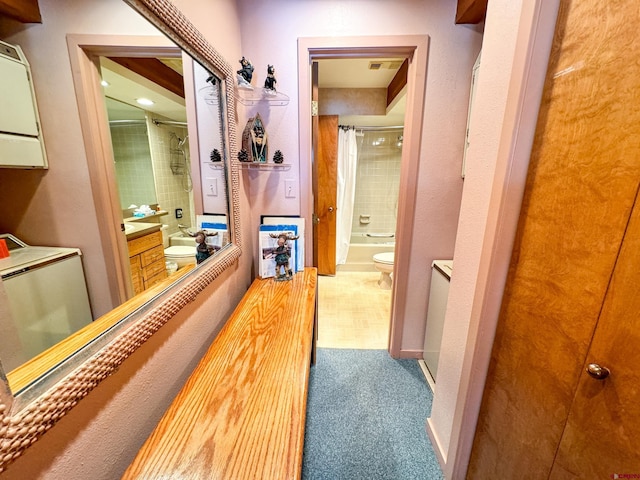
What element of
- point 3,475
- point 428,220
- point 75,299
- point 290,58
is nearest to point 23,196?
point 75,299

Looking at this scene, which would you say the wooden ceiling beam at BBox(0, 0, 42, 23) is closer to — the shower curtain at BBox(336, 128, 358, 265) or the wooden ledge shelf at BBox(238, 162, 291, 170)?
the wooden ledge shelf at BBox(238, 162, 291, 170)

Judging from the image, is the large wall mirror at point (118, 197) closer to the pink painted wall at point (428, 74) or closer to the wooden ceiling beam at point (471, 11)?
the pink painted wall at point (428, 74)

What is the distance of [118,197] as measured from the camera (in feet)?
2.07

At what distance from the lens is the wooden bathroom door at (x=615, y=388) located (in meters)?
0.55

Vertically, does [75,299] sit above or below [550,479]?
above

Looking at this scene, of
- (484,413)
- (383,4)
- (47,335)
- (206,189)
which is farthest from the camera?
(383,4)

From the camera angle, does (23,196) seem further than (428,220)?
No

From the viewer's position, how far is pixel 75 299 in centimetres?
56

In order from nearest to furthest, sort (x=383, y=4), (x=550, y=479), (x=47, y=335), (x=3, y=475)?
1. (x=3, y=475)
2. (x=47, y=335)
3. (x=550, y=479)
4. (x=383, y=4)

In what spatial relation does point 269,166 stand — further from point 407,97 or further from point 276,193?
Result: point 407,97

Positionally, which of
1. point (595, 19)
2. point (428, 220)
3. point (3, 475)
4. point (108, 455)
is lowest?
point (108, 455)

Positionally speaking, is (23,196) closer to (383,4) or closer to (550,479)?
(550,479)

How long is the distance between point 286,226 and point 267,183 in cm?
31

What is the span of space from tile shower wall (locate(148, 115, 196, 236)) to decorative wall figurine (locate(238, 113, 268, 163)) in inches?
21.5
